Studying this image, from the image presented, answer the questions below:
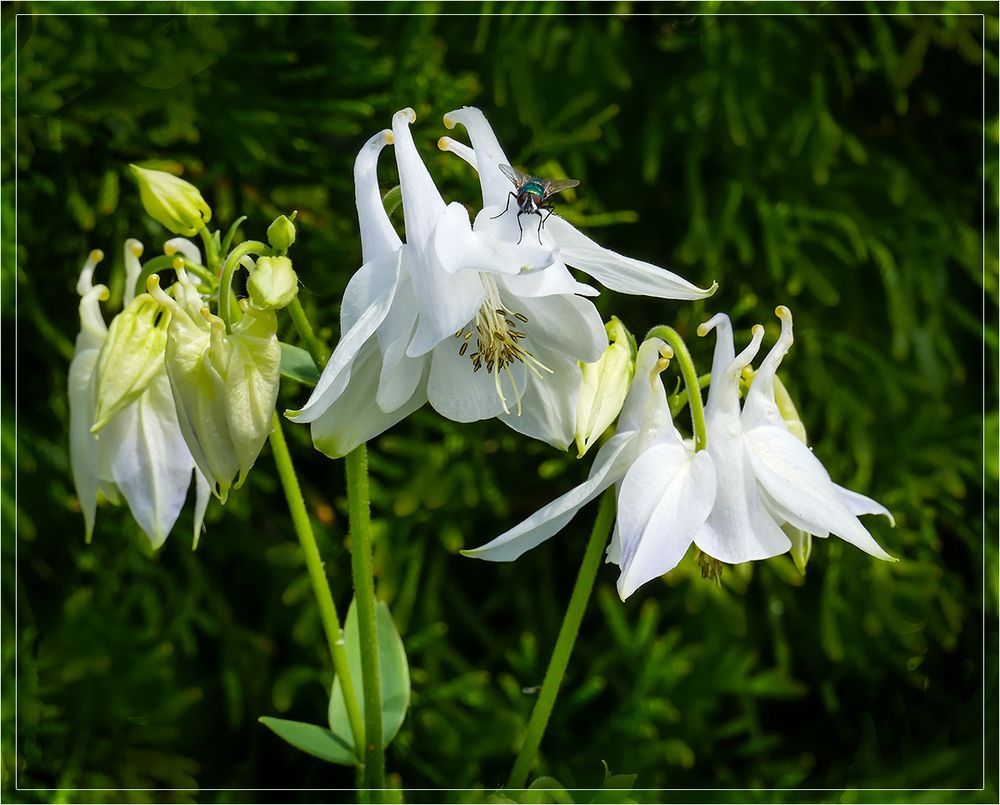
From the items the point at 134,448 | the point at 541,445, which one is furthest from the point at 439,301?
the point at 541,445

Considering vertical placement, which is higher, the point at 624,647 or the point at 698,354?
the point at 698,354

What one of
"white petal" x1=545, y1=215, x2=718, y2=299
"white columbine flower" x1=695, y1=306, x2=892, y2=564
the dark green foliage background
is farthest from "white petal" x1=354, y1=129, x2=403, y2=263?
the dark green foliage background

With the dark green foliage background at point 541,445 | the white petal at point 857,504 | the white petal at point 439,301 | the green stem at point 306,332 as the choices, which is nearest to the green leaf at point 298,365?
the green stem at point 306,332

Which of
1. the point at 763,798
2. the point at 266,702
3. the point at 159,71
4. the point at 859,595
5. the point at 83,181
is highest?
the point at 159,71

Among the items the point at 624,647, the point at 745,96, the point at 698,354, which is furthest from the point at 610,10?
the point at 624,647

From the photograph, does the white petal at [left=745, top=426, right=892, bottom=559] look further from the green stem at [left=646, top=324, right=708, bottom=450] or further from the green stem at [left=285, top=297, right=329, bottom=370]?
the green stem at [left=285, top=297, right=329, bottom=370]

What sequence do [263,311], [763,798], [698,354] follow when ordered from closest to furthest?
[263,311], [698,354], [763,798]

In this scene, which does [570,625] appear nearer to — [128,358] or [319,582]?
[319,582]

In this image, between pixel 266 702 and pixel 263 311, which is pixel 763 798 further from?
pixel 263 311
